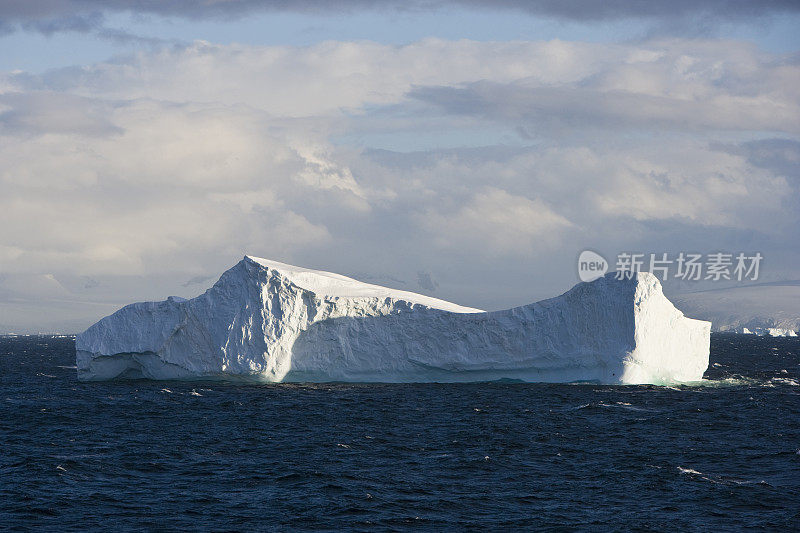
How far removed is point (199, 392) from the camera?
36469 mm

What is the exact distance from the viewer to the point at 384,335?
128ft

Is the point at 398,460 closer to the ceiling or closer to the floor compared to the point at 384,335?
closer to the floor

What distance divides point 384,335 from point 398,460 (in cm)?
1745

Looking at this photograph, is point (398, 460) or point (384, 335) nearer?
point (398, 460)

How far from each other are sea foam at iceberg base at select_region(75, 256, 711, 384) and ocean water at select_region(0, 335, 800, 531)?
2294mm

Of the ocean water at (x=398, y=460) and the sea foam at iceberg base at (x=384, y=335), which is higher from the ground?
the sea foam at iceberg base at (x=384, y=335)

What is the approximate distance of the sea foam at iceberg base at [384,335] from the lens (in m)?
37.5

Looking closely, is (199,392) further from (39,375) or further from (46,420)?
(39,375)

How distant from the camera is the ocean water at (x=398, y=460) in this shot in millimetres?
16531

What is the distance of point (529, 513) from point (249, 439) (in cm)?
1056

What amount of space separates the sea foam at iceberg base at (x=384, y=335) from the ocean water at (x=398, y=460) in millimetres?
2294

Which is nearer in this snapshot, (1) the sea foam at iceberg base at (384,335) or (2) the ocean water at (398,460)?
(2) the ocean water at (398,460)

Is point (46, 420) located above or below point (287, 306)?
below

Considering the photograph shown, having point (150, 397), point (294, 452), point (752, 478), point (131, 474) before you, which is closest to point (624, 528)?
point (752, 478)
